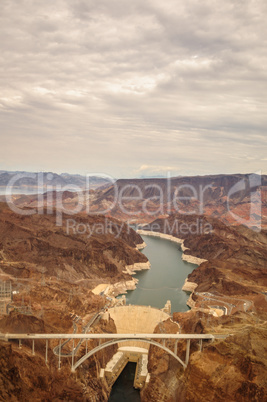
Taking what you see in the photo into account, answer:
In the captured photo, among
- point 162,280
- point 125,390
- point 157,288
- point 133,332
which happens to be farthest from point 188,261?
point 125,390

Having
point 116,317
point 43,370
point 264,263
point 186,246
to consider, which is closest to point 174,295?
point 116,317

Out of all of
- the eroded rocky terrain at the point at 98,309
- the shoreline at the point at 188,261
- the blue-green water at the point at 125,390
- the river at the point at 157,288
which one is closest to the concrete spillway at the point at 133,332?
the blue-green water at the point at 125,390

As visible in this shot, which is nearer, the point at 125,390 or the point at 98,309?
the point at 125,390

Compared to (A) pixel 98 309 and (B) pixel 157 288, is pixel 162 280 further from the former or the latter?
(A) pixel 98 309

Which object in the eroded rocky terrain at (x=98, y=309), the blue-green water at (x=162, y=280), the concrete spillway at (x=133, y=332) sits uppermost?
the eroded rocky terrain at (x=98, y=309)

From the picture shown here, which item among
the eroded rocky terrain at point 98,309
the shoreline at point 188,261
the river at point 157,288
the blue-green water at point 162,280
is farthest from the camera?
the blue-green water at point 162,280

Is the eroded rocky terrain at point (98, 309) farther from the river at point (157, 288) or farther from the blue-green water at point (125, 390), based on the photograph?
the river at point (157, 288)

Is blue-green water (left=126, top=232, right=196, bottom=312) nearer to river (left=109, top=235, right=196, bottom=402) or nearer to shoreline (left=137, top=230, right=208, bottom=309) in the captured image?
river (left=109, top=235, right=196, bottom=402)
